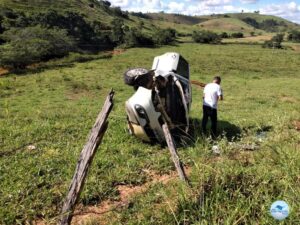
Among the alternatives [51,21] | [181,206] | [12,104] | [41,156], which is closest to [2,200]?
[41,156]

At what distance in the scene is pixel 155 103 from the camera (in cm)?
1015

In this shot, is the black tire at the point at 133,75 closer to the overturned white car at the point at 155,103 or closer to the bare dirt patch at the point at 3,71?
the overturned white car at the point at 155,103

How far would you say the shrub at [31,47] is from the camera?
40.2 m

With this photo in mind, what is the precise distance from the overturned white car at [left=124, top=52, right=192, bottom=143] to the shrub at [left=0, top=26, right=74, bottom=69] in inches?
1236

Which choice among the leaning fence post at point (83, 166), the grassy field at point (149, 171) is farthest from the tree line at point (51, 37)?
the leaning fence post at point (83, 166)

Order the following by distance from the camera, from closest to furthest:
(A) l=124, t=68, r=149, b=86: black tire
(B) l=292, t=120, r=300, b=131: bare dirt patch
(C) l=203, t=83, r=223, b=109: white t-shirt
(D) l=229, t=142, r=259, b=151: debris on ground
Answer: (D) l=229, t=142, r=259, b=151: debris on ground → (A) l=124, t=68, r=149, b=86: black tire → (C) l=203, t=83, r=223, b=109: white t-shirt → (B) l=292, t=120, r=300, b=131: bare dirt patch

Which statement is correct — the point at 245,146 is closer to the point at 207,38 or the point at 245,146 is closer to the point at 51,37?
the point at 51,37

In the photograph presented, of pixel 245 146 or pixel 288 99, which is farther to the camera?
pixel 288 99

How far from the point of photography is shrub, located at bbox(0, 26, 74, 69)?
40.2 m

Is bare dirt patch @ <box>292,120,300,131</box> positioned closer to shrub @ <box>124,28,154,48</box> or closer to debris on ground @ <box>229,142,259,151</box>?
debris on ground @ <box>229,142,259,151</box>

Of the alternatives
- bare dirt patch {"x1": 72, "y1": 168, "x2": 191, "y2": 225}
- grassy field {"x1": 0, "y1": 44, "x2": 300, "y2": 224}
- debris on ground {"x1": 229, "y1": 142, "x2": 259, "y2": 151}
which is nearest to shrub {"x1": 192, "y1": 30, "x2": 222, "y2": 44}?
grassy field {"x1": 0, "y1": 44, "x2": 300, "y2": 224}

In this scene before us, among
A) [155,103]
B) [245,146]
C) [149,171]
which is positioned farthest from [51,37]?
[245,146]

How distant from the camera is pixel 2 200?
6859 millimetres

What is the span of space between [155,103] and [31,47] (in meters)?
38.0
